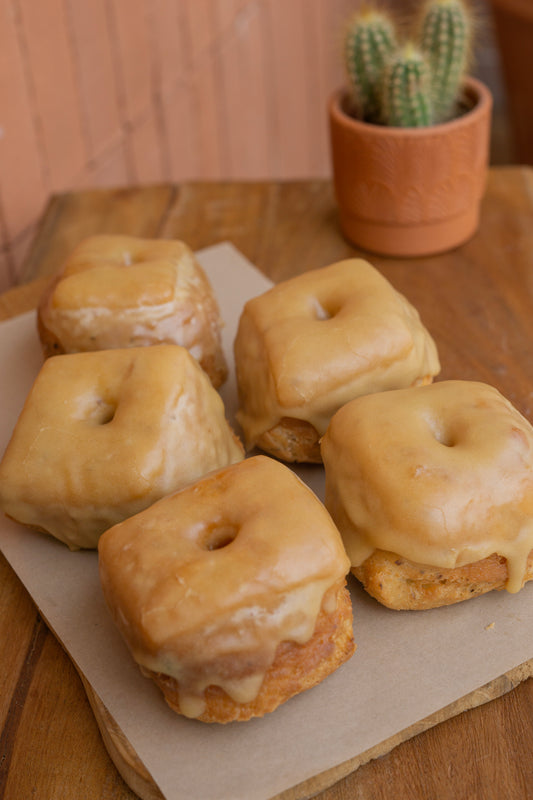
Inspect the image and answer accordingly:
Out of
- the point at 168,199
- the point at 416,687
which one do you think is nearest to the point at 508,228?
the point at 168,199

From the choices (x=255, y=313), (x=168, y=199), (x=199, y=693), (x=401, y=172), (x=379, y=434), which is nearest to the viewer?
(x=199, y=693)

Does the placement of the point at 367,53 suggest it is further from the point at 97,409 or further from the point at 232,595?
the point at 232,595

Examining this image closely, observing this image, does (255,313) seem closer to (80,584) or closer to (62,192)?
(80,584)

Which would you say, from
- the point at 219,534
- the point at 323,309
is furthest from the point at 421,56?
the point at 219,534

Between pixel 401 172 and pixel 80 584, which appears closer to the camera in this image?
pixel 80 584

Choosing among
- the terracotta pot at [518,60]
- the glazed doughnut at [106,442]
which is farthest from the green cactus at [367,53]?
the terracotta pot at [518,60]

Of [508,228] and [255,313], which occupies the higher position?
[255,313]

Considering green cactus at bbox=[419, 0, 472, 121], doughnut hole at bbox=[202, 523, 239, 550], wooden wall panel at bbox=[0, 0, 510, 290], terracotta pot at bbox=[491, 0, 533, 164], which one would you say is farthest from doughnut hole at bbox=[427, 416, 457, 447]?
terracotta pot at bbox=[491, 0, 533, 164]
